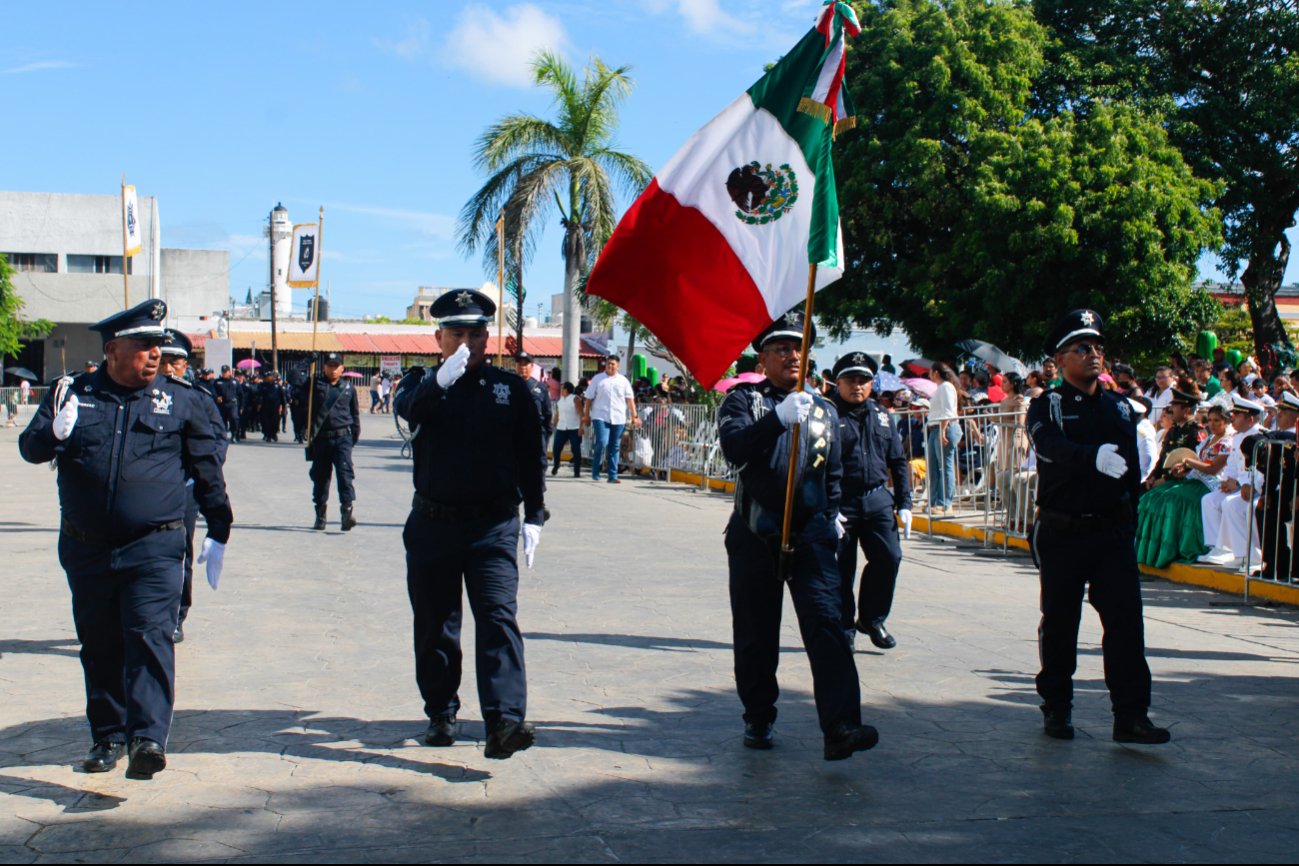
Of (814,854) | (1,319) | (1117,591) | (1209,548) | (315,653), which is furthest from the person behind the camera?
(1,319)

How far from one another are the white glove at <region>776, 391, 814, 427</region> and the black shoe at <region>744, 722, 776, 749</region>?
4.32 feet

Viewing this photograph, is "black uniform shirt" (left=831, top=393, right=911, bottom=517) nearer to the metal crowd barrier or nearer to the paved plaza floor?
the paved plaza floor

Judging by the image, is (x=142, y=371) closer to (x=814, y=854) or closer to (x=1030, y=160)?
(x=814, y=854)

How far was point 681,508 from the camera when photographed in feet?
56.4

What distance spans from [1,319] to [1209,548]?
41501 mm

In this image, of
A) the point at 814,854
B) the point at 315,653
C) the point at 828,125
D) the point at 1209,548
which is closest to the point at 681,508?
the point at 1209,548

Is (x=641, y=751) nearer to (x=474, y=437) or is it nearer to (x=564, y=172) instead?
(x=474, y=437)

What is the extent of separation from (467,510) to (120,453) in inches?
53.1

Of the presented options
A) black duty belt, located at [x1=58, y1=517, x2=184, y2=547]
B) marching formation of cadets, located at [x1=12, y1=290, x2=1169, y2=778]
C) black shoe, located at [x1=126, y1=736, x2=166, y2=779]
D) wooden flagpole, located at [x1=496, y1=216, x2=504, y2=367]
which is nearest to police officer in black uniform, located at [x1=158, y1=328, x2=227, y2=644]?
marching formation of cadets, located at [x1=12, y1=290, x2=1169, y2=778]

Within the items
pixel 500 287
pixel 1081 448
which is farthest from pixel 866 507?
pixel 500 287

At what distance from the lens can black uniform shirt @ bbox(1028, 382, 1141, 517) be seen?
5785 millimetres

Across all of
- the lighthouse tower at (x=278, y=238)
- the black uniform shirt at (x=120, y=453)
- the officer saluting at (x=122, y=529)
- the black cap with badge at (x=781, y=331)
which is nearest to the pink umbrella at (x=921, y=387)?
the black cap with badge at (x=781, y=331)

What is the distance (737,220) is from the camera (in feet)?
20.3

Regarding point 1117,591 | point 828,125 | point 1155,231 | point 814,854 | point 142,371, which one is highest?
point 1155,231
